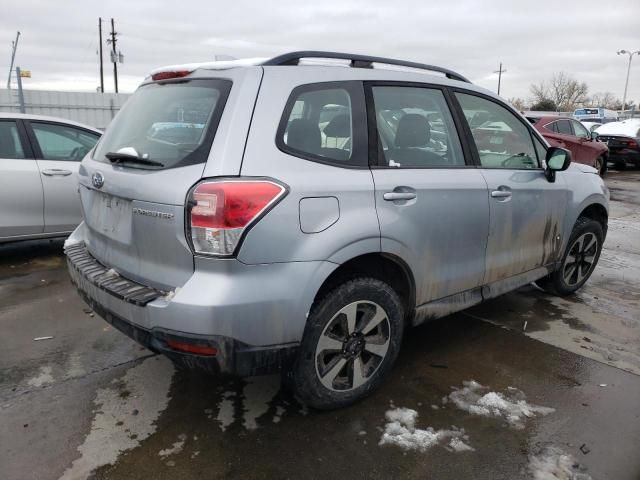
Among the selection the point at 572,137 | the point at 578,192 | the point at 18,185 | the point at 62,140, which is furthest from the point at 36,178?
the point at 572,137

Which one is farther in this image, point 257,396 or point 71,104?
point 71,104

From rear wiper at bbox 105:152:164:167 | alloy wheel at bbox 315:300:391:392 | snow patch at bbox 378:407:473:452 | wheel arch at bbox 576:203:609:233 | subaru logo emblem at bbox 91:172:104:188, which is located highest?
rear wiper at bbox 105:152:164:167

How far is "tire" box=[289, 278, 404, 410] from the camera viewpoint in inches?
102

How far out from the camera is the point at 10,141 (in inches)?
209

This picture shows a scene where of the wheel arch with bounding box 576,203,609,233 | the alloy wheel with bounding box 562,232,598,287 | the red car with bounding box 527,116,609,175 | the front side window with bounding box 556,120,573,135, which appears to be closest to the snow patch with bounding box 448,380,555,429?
the alloy wheel with bounding box 562,232,598,287

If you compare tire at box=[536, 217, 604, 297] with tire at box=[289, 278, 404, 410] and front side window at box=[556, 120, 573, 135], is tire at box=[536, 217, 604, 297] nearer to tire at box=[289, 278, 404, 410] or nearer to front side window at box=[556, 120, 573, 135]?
tire at box=[289, 278, 404, 410]

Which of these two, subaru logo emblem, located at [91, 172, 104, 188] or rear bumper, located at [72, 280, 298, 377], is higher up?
subaru logo emblem, located at [91, 172, 104, 188]

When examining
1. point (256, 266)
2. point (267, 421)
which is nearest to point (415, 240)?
point (256, 266)

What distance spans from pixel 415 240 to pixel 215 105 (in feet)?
4.15

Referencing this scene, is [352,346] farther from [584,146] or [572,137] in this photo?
[584,146]

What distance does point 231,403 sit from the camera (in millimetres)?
2941

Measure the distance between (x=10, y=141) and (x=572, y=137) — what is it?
41.5 feet

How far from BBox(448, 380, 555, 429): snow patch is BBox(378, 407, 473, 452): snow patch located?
0.89ft

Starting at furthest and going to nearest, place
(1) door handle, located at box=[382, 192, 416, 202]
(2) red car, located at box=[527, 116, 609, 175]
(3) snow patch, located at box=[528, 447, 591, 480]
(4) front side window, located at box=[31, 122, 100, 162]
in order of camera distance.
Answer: (2) red car, located at box=[527, 116, 609, 175], (4) front side window, located at box=[31, 122, 100, 162], (1) door handle, located at box=[382, 192, 416, 202], (3) snow patch, located at box=[528, 447, 591, 480]
